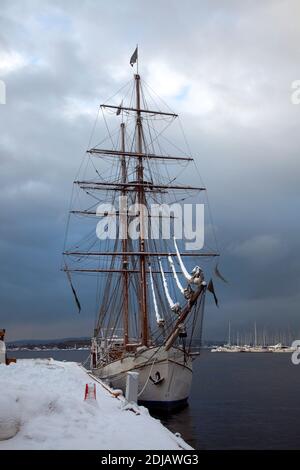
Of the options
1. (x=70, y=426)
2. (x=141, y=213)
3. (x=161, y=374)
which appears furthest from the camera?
(x=141, y=213)

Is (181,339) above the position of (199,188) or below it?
below

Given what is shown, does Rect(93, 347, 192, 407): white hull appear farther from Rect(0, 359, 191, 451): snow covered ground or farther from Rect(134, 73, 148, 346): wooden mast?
Rect(0, 359, 191, 451): snow covered ground

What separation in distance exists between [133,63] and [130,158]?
9.82 m

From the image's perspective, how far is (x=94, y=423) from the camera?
11773 mm

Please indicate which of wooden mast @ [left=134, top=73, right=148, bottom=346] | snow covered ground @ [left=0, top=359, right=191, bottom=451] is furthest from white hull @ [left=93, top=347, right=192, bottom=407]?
snow covered ground @ [left=0, top=359, right=191, bottom=451]

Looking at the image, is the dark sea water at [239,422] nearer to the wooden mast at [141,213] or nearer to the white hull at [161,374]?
the white hull at [161,374]

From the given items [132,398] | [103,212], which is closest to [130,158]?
[103,212]

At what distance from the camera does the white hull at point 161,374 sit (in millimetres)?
32094

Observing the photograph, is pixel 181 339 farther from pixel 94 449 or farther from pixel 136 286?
pixel 94 449

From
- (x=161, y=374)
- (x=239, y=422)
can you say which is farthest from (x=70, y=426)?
(x=239, y=422)

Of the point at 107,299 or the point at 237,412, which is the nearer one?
the point at 237,412

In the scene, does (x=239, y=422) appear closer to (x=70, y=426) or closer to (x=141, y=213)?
(x=141, y=213)

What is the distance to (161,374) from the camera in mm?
32156

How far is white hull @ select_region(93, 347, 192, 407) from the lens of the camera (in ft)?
105
